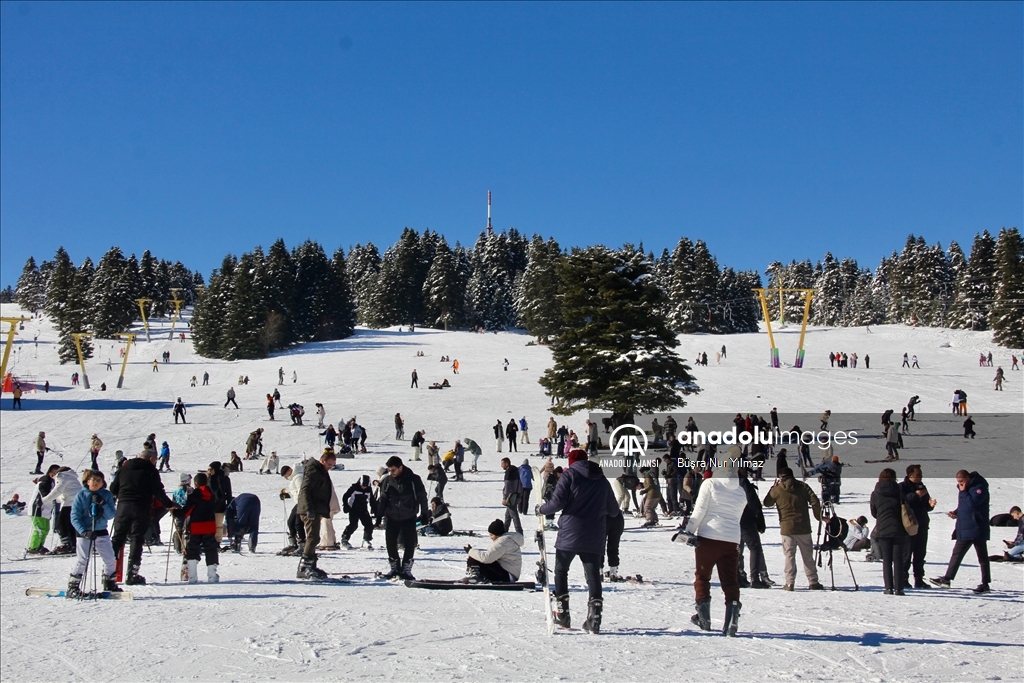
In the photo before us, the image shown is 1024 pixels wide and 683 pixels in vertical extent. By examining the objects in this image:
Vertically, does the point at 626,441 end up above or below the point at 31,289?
below

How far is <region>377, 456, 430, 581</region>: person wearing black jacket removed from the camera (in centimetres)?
925

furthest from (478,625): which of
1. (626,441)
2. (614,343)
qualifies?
(614,343)

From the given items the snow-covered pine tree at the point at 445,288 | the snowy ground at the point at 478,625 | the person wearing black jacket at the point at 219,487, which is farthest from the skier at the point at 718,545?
the snow-covered pine tree at the point at 445,288

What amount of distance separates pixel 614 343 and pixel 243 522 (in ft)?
76.2

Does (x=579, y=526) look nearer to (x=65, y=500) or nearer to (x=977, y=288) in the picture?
(x=65, y=500)

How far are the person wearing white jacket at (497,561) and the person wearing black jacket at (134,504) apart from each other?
3.46m

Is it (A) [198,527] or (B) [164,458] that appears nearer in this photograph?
(A) [198,527]

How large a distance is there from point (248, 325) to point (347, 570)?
67303 mm

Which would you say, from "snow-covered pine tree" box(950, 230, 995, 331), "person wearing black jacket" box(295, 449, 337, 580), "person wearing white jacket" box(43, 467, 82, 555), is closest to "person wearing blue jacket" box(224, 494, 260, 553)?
"person wearing white jacket" box(43, 467, 82, 555)

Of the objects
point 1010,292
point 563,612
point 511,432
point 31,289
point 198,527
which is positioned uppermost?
point 31,289

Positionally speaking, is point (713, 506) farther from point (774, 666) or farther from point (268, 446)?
point (268, 446)

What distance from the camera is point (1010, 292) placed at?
63.7 m

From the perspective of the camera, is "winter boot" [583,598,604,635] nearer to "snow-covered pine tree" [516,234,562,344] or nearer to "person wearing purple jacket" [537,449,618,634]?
"person wearing purple jacket" [537,449,618,634]

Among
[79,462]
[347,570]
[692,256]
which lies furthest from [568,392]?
[692,256]
